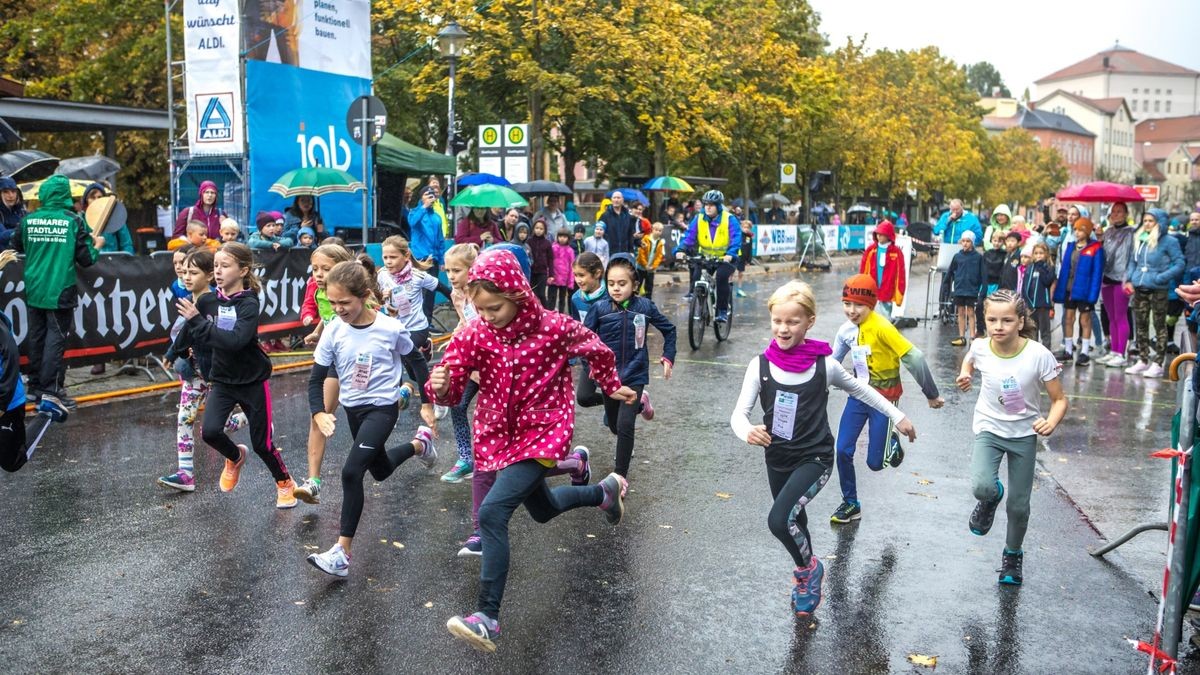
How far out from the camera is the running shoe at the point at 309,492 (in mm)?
7137

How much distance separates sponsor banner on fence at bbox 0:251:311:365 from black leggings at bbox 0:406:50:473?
5245mm

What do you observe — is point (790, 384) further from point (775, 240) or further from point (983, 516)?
point (775, 240)

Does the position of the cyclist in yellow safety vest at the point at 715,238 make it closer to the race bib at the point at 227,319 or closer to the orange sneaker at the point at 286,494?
the orange sneaker at the point at 286,494

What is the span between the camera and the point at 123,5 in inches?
1238

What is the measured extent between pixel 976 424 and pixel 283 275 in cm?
1006

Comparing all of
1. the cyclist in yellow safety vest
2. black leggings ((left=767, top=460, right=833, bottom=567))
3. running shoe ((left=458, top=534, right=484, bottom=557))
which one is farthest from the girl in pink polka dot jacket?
the cyclist in yellow safety vest

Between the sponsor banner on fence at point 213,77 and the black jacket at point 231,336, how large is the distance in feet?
38.7

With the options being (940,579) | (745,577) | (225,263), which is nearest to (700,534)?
(745,577)

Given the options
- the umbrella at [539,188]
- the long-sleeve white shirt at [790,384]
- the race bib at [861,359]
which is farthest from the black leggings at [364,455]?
the umbrella at [539,188]

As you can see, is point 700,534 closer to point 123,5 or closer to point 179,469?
point 179,469

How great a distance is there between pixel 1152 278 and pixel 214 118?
531 inches

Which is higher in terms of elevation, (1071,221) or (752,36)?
(752,36)

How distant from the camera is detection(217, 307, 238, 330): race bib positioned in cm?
706

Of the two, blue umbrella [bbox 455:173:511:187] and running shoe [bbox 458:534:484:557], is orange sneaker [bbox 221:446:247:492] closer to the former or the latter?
running shoe [bbox 458:534:484:557]
